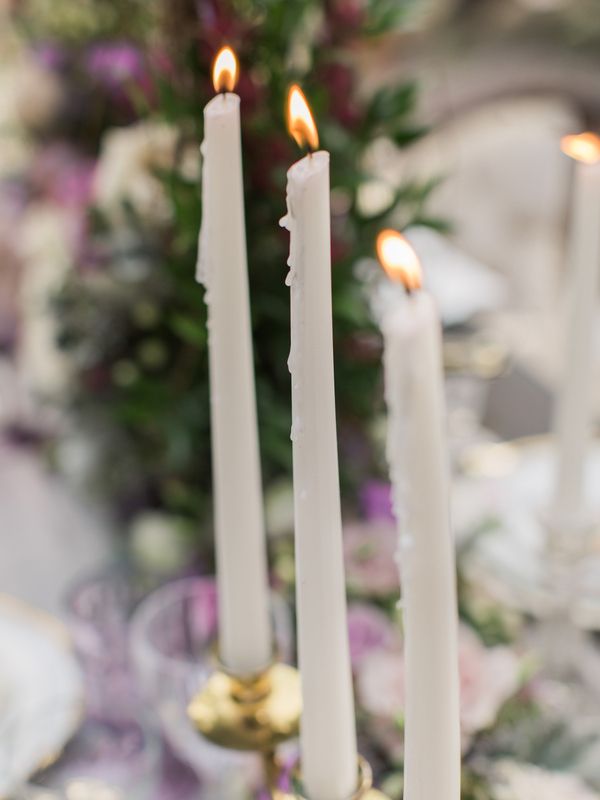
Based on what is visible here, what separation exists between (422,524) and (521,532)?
19.6 inches

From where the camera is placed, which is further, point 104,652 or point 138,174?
point 138,174

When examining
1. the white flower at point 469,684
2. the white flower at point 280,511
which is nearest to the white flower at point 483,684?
the white flower at point 469,684

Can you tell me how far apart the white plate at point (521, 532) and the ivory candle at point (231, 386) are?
10.2 inches

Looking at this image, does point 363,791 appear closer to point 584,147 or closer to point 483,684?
point 483,684

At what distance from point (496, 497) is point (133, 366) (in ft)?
1.18

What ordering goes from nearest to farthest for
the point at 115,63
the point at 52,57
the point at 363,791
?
the point at 363,791
the point at 115,63
the point at 52,57

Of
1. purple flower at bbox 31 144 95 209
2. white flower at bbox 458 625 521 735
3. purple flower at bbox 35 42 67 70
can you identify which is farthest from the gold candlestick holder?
purple flower at bbox 35 42 67 70

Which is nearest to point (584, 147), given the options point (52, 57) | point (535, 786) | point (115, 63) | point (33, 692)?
point (535, 786)

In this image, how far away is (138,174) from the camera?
0.98 metres

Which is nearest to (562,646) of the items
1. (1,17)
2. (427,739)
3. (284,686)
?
(284,686)

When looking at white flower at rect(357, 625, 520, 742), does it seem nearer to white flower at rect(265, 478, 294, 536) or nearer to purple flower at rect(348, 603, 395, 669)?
purple flower at rect(348, 603, 395, 669)

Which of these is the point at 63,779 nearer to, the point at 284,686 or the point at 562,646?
the point at 284,686

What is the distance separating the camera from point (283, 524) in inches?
31.3

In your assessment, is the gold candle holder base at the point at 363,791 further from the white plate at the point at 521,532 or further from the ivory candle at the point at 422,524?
the white plate at the point at 521,532
